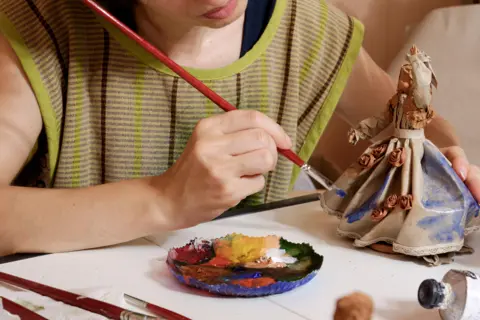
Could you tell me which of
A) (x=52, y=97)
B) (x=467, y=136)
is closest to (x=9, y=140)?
(x=52, y=97)

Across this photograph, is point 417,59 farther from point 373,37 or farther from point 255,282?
point 373,37

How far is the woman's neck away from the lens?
0.80 metres

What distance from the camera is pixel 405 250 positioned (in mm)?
580

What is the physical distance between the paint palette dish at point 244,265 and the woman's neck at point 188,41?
0.30 m

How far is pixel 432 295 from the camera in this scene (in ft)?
1.49

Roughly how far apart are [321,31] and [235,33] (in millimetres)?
140

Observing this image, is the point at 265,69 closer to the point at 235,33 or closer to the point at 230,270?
the point at 235,33

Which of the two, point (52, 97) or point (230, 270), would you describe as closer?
point (230, 270)

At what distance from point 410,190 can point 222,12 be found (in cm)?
27

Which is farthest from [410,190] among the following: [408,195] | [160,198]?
[160,198]

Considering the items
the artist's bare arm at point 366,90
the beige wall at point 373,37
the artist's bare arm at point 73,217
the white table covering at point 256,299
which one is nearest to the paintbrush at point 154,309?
the white table covering at point 256,299

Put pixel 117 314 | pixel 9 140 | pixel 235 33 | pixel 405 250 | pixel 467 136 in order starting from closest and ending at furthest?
pixel 117 314 < pixel 405 250 < pixel 9 140 < pixel 235 33 < pixel 467 136

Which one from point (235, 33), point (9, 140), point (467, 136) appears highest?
point (235, 33)

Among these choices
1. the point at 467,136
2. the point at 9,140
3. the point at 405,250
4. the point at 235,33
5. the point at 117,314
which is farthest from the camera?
the point at 467,136
